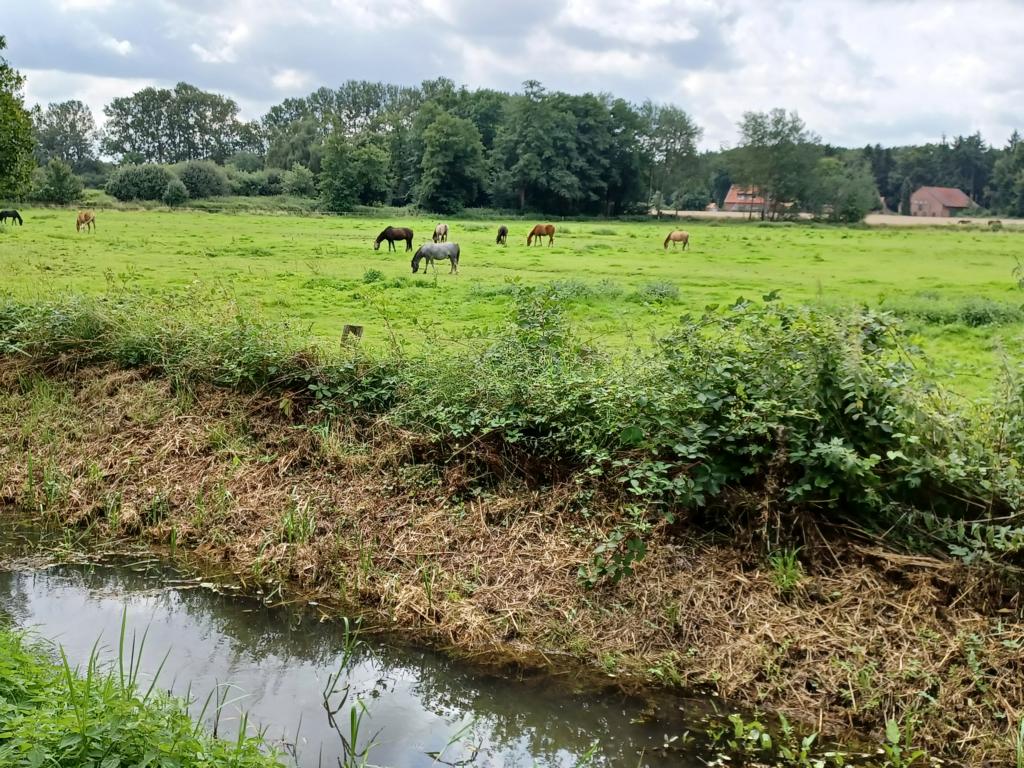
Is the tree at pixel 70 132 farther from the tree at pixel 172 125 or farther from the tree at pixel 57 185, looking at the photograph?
the tree at pixel 57 185

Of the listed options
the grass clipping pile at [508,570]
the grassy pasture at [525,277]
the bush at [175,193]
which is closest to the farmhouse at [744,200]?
the grassy pasture at [525,277]

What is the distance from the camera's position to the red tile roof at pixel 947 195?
61.4m

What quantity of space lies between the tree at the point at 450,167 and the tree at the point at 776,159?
2477cm

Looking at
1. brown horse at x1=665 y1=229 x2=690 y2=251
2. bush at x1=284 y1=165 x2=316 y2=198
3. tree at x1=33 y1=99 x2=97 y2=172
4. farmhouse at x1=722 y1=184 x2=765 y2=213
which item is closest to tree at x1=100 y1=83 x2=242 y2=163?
tree at x1=33 y1=99 x2=97 y2=172

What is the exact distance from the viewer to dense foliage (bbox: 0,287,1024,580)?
6.18 meters

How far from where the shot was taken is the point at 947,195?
65.1m

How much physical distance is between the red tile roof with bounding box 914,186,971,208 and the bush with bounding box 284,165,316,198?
54.0m

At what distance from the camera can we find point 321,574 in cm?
699

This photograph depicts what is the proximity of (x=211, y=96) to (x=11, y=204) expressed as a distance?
63.8 metres

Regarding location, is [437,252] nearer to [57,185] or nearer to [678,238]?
[678,238]

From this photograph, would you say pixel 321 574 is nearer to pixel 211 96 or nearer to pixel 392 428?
pixel 392 428

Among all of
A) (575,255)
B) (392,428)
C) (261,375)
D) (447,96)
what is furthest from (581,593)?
(447,96)

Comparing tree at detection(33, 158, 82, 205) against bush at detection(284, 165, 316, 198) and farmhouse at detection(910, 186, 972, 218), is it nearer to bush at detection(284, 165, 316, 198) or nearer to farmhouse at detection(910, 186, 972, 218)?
bush at detection(284, 165, 316, 198)

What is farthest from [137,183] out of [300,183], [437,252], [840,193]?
[840,193]
